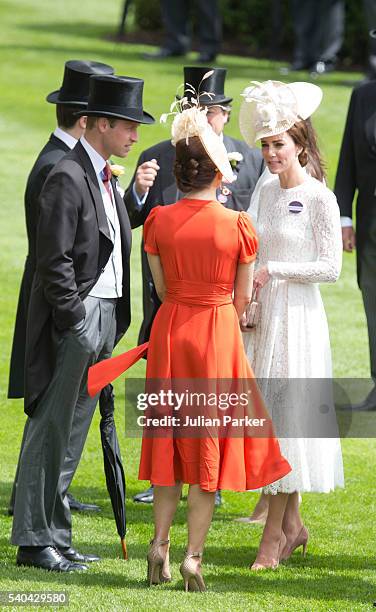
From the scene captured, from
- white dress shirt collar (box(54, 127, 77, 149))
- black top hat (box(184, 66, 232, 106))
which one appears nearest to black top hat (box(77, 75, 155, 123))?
white dress shirt collar (box(54, 127, 77, 149))

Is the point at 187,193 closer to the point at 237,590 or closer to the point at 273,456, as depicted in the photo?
the point at 273,456

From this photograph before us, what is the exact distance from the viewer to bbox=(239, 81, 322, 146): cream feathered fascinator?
6.23m

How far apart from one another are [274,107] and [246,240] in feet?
2.82

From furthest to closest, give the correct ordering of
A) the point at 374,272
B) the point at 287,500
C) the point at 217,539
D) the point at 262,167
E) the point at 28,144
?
the point at 28,144 → the point at 374,272 → the point at 262,167 → the point at 217,539 → the point at 287,500

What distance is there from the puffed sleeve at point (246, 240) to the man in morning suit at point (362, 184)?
3.35m

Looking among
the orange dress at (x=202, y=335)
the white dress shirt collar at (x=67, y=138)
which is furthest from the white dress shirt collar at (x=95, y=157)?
the white dress shirt collar at (x=67, y=138)

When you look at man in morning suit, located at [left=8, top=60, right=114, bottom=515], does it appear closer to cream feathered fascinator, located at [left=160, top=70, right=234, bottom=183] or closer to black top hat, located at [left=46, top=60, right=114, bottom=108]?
black top hat, located at [left=46, top=60, right=114, bottom=108]

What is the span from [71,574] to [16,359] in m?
1.48

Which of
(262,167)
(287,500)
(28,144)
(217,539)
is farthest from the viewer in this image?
(28,144)

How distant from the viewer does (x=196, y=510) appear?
5.74 meters

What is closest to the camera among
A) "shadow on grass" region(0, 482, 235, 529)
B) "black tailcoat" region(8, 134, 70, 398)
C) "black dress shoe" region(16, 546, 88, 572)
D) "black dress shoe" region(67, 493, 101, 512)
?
"black dress shoe" region(16, 546, 88, 572)

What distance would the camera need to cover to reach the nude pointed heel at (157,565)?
227 inches

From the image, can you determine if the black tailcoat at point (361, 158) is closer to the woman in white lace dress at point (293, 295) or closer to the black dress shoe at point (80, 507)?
the woman in white lace dress at point (293, 295)

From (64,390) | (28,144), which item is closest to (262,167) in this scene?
(64,390)
